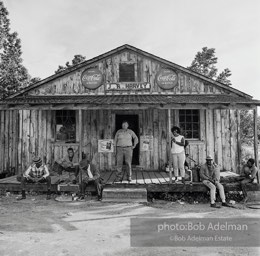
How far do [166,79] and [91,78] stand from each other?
10.2 feet

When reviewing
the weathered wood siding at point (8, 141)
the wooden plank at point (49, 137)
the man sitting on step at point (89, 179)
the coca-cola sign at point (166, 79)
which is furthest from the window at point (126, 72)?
the weathered wood siding at point (8, 141)

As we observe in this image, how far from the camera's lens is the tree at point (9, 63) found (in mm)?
15703

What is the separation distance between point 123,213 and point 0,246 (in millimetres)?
2754

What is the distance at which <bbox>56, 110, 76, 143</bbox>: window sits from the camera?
10594 mm

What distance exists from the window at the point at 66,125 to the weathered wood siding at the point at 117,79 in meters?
0.87

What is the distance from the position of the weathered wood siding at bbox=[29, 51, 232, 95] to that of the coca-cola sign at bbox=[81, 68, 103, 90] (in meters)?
0.14

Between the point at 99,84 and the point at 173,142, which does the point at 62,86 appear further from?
the point at 173,142

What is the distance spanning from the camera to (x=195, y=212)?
6246mm

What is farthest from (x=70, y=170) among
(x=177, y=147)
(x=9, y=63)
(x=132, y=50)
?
(x=9, y=63)

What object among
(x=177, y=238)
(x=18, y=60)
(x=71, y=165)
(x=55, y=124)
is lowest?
(x=177, y=238)

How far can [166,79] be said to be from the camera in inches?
420

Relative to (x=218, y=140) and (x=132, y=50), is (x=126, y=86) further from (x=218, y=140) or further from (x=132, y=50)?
(x=218, y=140)

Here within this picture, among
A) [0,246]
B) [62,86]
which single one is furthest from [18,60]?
[0,246]

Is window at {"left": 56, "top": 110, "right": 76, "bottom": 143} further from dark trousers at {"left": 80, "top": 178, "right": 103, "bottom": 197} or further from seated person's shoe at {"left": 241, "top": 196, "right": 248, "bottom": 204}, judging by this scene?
seated person's shoe at {"left": 241, "top": 196, "right": 248, "bottom": 204}
